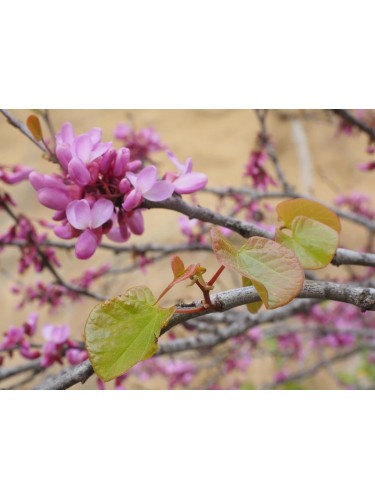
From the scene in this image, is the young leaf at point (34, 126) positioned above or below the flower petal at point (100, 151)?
above

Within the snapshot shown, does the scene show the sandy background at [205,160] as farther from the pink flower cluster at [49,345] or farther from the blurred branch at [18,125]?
the blurred branch at [18,125]

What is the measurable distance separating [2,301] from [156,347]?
2.29 meters

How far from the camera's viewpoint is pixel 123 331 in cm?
31

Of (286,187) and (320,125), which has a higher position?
(286,187)

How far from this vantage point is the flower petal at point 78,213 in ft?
1.30

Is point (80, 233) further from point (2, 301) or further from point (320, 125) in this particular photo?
point (320, 125)

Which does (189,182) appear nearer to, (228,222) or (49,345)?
(228,222)

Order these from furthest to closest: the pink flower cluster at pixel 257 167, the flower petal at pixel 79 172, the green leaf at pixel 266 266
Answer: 1. the pink flower cluster at pixel 257 167
2. the flower petal at pixel 79 172
3. the green leaf at pixel 266 266

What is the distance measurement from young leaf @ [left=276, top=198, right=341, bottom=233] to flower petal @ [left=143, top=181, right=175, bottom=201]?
94 millimetres

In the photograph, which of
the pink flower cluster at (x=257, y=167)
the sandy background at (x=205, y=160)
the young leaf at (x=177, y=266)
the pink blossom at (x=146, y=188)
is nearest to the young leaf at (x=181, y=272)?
the young leaf at (x=177, y=266)

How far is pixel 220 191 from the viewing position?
1.02 metres

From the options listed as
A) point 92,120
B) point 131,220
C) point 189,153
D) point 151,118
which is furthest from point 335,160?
point 131,220

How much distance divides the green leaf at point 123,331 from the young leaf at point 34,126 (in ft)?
0.66

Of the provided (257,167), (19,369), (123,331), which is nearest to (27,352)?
(19,369)
